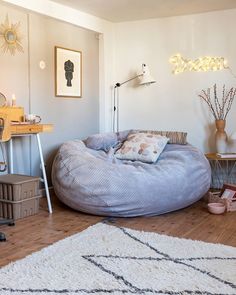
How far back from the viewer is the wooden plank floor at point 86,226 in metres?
2.92

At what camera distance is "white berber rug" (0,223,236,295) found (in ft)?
7.17

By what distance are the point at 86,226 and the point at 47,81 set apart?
1.97 meters

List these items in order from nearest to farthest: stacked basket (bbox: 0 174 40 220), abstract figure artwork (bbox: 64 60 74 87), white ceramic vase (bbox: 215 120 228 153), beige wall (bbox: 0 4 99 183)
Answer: stacked basket (bbox: 0 174 40 220)
beige wall (bbox: 0 4 99 183)
white ceramic vase (bbox: 215 120 228 153)
abstract figure artwork (bbox: 64 60 74 87)

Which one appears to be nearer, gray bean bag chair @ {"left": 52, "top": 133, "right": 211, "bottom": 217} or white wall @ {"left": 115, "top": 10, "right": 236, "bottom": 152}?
gray bean bag chair @ {"left": 52, "top": 133, "right": 211, "bottom": 217}

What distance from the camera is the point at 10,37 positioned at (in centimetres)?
407

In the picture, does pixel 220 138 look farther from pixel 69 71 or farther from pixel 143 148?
pixel 69 71

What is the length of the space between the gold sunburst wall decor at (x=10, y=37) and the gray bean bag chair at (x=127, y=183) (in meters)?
1.19

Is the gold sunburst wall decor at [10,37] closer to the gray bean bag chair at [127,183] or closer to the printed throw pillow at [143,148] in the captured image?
the gray bean bag chair at [127,183]

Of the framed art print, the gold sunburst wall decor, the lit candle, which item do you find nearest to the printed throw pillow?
the framed art print

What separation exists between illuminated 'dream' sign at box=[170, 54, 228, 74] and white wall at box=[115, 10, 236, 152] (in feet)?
0.18

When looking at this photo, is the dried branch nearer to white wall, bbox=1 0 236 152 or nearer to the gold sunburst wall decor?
white wall, bbox=1 0 236 152

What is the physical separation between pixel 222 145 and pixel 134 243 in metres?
2.26

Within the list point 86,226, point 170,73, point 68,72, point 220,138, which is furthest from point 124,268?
point 170,73

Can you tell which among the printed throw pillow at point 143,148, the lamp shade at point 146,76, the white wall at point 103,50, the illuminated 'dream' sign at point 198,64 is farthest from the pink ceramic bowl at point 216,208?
the white wall at point 103,50
